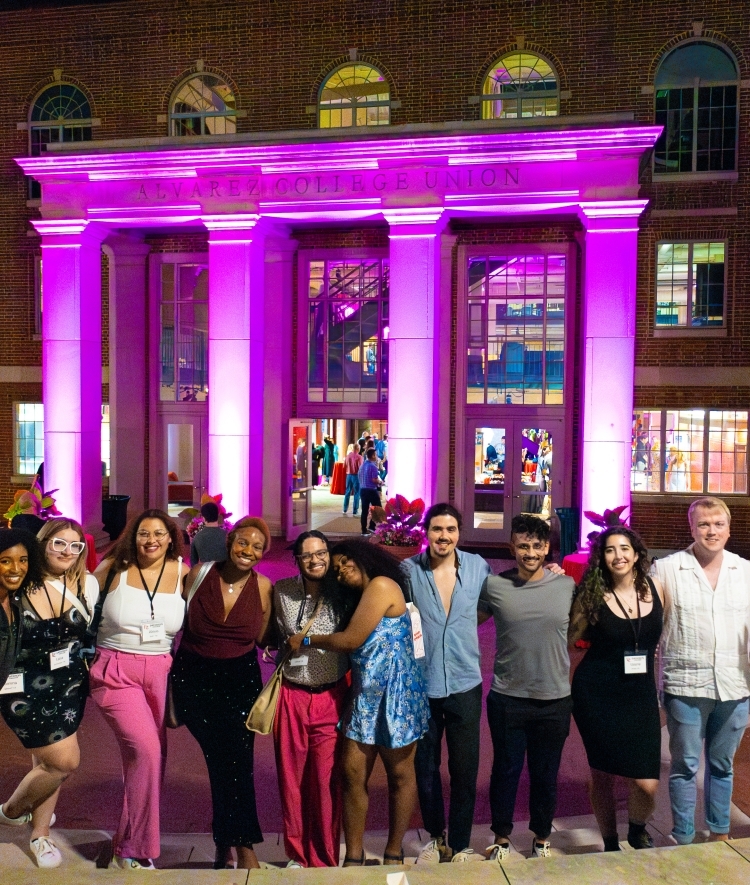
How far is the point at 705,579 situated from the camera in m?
5.01

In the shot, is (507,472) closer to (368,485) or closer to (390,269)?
(368,485)

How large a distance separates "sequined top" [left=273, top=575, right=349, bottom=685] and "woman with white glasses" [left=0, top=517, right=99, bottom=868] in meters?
1.12

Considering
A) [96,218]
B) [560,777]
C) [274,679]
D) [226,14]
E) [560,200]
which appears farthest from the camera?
[226,14]

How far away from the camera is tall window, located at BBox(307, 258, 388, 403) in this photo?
18.6 metres

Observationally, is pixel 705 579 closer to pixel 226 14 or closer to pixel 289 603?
pixel 289 603

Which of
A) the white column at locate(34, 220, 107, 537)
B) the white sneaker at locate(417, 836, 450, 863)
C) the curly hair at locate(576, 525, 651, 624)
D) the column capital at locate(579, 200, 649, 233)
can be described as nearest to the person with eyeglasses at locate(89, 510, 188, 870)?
the white sneaker at locate(417, 836, 450, 863)

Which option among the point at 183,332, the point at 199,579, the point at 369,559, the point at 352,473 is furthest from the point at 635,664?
the point at 352,473

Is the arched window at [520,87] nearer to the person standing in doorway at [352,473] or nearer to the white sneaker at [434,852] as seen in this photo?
the person standing in doorway at [352,473]

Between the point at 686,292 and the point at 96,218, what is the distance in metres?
11.2

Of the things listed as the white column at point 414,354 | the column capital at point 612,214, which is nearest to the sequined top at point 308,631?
the white column at point 414,354

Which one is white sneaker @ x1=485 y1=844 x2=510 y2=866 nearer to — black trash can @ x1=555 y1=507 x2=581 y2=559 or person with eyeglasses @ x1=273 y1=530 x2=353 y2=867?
person with eyeglasses @ x1=273 y1=530 x2=353 y2=867

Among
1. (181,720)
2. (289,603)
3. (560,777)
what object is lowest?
(560,777)

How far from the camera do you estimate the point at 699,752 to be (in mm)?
4926

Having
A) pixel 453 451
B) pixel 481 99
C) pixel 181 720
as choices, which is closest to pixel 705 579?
pixel 181 720
